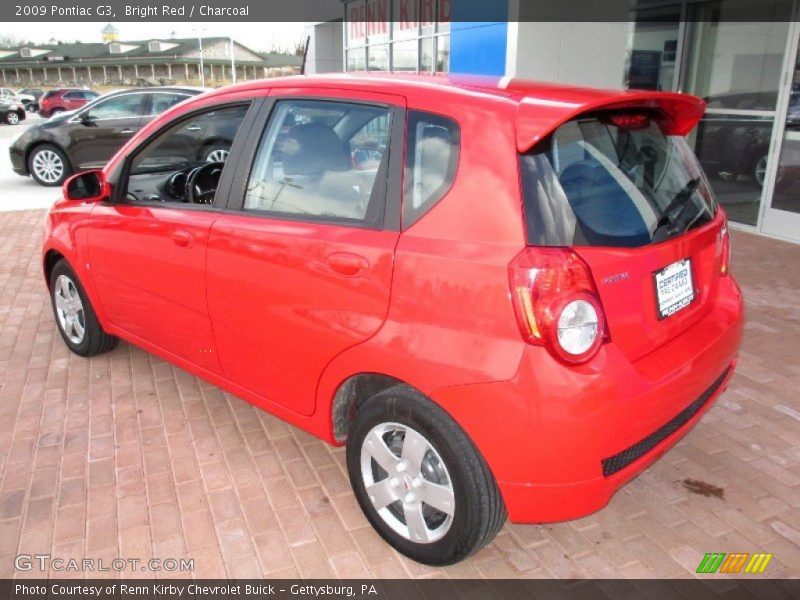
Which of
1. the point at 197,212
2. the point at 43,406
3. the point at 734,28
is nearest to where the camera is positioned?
the point at 197,212

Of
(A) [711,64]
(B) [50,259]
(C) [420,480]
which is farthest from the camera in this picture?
(A) [711,64]

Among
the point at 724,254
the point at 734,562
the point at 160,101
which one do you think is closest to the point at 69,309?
the point at 724,254

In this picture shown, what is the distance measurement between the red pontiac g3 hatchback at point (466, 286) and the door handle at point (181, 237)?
0.02 m

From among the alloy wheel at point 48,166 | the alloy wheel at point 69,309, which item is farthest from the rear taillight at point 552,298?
the alloy wheel at point 48,166

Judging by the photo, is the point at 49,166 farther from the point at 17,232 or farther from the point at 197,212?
the point at 197,212

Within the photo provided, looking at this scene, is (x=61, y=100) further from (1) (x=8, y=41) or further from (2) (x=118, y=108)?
(1) (x=8, y=41)

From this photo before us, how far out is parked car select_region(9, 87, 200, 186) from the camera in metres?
11.7

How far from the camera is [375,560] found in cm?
246

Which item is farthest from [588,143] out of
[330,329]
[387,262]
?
[330,329]

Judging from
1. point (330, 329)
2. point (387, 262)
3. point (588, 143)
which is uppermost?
point (588, 143)

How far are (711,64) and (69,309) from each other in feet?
25.5

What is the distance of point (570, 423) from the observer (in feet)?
6.28

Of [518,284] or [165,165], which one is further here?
[165,165]

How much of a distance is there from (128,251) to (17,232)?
19.8 ft
